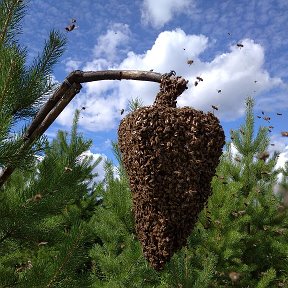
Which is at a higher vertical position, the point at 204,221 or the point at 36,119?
the point at 204,221

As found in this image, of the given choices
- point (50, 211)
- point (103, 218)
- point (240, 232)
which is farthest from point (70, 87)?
point (240, 232)

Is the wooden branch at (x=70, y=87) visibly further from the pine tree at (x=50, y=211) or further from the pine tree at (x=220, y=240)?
the pine tree at (x=220, y=240)

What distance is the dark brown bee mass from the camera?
1.53 metres

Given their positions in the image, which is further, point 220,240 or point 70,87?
point 220,240

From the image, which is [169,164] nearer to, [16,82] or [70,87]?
[70,87]

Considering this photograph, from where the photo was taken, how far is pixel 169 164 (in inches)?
60.9

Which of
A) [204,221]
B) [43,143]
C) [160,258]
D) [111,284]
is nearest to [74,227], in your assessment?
[43,143]

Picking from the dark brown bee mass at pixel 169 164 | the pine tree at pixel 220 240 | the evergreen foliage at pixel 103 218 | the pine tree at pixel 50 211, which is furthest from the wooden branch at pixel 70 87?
the pine tree at pixel 220 240

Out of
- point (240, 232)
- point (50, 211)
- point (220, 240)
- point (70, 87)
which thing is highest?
point (240, 232)

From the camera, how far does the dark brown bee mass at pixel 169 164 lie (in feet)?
5.01

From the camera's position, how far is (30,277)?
3861mm

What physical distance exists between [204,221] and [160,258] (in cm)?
612

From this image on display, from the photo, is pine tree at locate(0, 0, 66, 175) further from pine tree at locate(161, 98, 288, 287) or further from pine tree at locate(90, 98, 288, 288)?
pine tree at locate(161, 98, 288, 287)

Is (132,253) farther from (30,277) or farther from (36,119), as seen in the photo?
(36,119)
